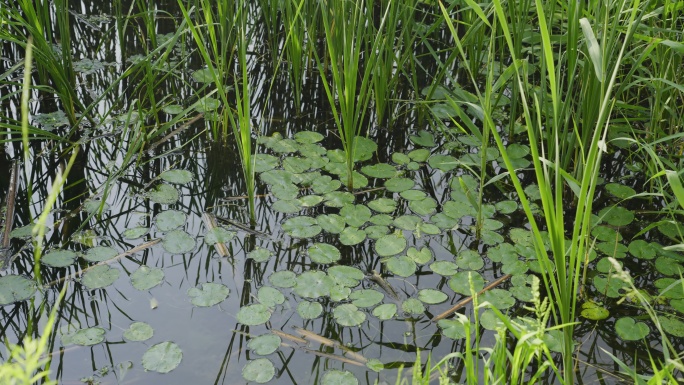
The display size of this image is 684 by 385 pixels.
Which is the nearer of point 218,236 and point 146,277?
point 146,277

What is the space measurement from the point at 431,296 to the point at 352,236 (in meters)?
0.34

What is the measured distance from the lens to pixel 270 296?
79.0 inches

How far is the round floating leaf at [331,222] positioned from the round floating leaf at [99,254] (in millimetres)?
633

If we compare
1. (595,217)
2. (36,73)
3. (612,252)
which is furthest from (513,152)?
(36,73)

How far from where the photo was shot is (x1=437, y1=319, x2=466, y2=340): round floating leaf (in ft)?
6.26

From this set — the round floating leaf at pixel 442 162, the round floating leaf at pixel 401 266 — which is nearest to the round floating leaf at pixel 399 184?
the round floating leaf at pixel 442 162

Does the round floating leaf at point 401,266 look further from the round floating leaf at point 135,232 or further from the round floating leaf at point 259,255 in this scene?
the round floating leaf at point 135,232

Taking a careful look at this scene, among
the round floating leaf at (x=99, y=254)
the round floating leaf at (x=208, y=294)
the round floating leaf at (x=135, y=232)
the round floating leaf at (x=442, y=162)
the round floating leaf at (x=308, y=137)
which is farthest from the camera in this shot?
the round floating leaf at (x=308, y=137)

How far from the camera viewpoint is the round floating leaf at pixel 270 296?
1989mm

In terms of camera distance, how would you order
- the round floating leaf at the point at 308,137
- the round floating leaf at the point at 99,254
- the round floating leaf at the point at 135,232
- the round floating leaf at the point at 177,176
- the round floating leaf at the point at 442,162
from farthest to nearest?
1. the round floating leaf at the point at 308,137
2. the round floating leaf at the point at 442,162
3. the round floating leaf at the point at 177,176
4. the round floating leaf at the point at 135,232
5. the round floating leaf at the point at 99,254

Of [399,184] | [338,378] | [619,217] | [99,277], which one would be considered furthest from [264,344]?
[619,217]

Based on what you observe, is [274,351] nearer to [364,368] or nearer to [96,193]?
[364,368]

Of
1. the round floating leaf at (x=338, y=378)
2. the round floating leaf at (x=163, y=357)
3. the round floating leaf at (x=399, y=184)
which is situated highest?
the round floating leaf at (x=399, y=184)

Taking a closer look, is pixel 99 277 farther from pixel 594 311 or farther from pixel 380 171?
pixel 594 311
